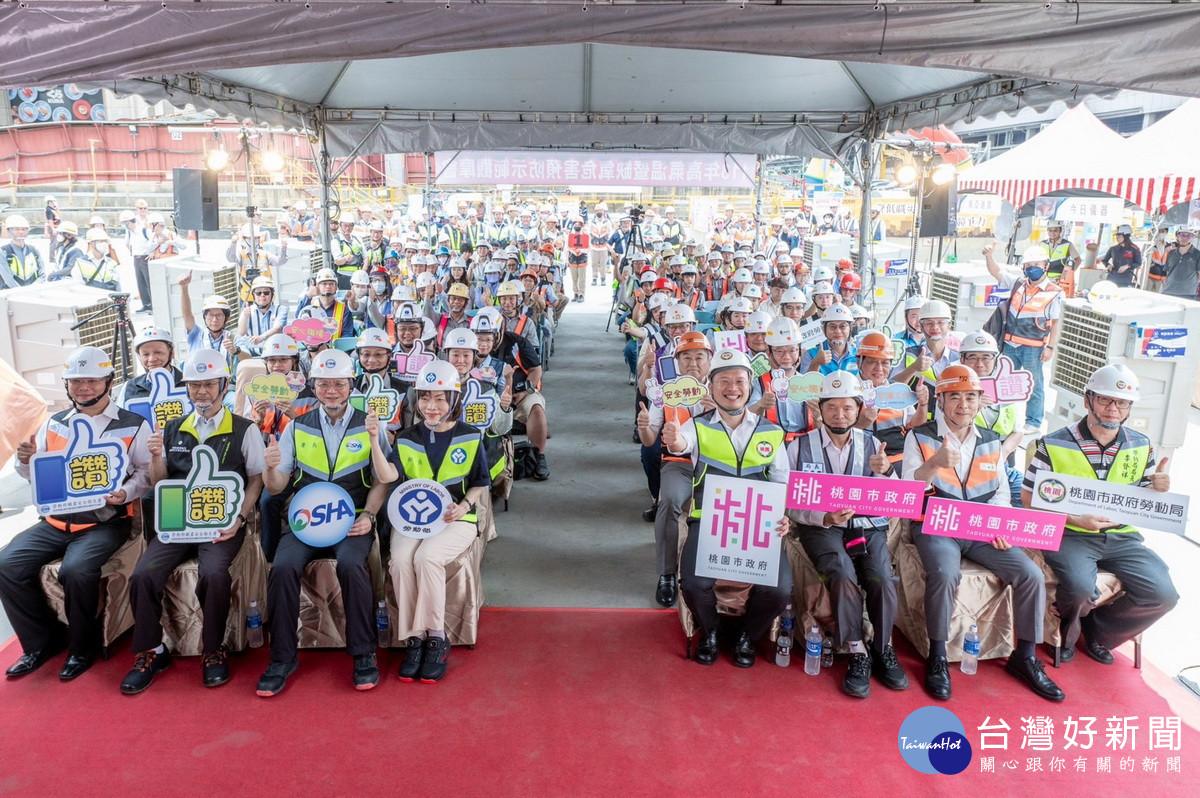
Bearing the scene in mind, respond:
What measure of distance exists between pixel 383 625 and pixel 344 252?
1147 cm

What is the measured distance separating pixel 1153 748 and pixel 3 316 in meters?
9.50

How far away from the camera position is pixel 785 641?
14.5 feet

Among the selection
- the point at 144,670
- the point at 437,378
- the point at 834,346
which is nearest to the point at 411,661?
the point at 144,670

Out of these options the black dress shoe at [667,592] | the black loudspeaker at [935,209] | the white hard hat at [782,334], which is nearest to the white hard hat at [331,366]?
the black dress shoe at [667,592]

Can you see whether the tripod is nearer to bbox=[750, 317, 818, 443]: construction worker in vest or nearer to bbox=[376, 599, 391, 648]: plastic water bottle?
bbox=[376, 599, 391, 648]: plastic water bottle

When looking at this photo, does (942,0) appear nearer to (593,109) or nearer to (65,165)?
(593,109)

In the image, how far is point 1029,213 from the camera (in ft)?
66.9

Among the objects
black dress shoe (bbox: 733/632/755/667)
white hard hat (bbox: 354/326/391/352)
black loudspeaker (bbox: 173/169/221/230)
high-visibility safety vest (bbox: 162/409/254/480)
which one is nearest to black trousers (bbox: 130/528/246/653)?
high-visibility safety vest (bbox: 162/409/254/480)

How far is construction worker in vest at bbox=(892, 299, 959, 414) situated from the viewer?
6.05 meters

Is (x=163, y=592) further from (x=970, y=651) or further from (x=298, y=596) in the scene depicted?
(x=970, y=651)

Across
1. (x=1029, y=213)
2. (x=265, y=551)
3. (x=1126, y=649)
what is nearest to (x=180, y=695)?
(x=265, y=551)

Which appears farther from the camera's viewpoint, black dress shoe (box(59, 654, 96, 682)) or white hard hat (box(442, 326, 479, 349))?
white hard hat (box(442, 326, 479, 349))

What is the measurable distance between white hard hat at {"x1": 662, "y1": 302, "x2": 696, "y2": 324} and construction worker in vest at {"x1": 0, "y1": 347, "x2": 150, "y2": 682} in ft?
13.7

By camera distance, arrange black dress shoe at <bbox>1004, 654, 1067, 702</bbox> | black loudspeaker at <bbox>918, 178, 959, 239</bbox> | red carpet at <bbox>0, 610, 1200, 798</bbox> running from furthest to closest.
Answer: black loudspeaker at <bbox>918, 178, 959, 239</bbox>
black dress shoe at <bbox>1004, 654, 1067, 702</bbox>
red carpet at <bbox>0, 610, 1200, 798</bbox>
